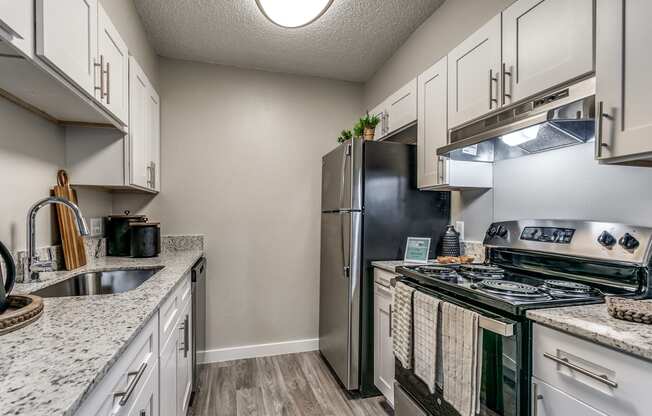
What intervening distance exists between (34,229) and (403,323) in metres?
1.63

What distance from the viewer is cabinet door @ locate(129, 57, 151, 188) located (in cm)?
196

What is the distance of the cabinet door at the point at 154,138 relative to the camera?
2408mm

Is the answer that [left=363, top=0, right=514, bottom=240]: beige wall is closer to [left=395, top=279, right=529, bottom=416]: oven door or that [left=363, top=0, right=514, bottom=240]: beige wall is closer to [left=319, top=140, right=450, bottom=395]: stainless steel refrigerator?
[left=319, top=140, right=450, bottom=395]: stainless steel refrigerator

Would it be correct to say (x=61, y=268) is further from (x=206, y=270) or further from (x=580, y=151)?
(x=580, y=151)

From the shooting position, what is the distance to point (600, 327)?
89 cm

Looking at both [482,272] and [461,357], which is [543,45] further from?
[461,357]

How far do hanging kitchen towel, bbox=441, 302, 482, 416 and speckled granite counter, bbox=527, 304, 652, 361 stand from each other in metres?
0.24

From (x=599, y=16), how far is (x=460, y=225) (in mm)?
1346

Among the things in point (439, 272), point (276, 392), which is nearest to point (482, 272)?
point (439, 272)

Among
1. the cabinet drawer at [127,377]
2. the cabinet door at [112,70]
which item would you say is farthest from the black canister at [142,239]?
the cabinet drawer at [127,377]

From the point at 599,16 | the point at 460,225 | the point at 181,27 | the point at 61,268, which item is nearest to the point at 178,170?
the point at 181,27

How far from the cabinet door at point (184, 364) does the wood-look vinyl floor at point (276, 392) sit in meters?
0.29

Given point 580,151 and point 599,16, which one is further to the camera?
point 580,151

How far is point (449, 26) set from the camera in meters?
2.14
